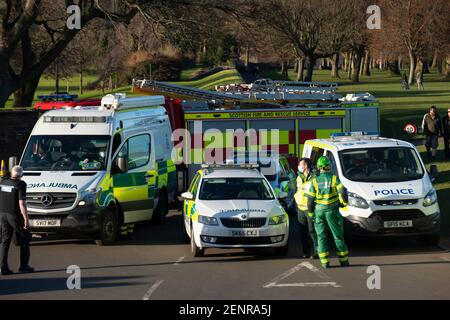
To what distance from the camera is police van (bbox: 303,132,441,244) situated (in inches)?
583

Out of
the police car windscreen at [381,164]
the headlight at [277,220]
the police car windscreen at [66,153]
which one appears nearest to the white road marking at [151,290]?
the headlight at [277,220]

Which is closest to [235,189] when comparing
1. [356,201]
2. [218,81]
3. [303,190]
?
[303,190]

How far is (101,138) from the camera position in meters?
16.9

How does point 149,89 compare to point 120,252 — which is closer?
point 120,252

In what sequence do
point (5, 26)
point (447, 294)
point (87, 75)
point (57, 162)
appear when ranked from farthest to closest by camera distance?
1. point (87, 75)
2. point (5, 26)
3. point (57, 162)
4. point (447, 294)

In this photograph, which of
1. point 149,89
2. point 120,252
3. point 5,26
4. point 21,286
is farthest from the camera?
point 5,26

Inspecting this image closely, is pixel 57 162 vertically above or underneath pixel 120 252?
above

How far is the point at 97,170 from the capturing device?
16.4 metres

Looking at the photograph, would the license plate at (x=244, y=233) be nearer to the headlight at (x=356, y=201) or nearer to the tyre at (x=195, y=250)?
the tyre at (x=195, y=250)

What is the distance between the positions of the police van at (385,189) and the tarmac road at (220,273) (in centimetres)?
48

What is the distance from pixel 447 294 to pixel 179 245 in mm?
6090

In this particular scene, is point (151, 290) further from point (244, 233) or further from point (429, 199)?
point (429, 199)

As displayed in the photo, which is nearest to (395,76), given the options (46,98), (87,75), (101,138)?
(87,75)

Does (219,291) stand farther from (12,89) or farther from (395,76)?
(395,76)
